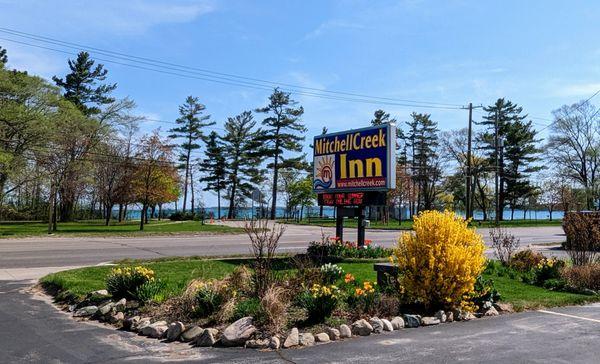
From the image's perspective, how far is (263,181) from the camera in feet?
247

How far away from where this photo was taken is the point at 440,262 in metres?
8.39

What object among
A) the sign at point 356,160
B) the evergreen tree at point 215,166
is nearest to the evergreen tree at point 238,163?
the evergreen tree at point 215,166

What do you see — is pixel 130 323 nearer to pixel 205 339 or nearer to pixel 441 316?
pixel 205 339

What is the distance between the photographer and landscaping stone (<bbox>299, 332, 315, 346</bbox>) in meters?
6.82

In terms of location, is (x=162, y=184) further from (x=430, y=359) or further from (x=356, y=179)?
(x=430, y=359)

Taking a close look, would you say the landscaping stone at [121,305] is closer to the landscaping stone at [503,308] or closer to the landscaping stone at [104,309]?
the landscaping stone at [104,309]

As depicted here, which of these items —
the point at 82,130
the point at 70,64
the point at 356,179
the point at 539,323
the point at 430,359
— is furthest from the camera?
the point at 70,64

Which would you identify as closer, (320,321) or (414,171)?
(320,321)

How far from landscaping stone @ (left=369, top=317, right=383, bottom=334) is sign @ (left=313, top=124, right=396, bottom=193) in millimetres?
9162

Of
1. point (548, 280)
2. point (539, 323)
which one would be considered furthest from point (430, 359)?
point (548, 280)

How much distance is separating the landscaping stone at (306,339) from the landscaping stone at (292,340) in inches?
1.9

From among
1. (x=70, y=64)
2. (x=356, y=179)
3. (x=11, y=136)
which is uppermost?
(x=70, y=64)

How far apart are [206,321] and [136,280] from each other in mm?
→ 2131

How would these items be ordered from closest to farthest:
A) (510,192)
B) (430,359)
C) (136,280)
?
(430,359) < (136,280) < (510,192)
